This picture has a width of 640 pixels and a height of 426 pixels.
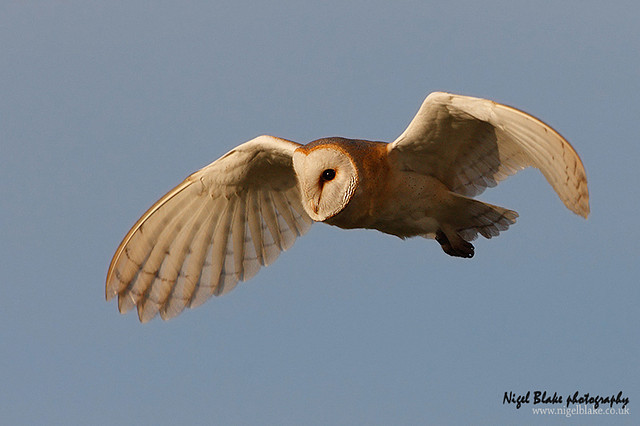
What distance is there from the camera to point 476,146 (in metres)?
8.79

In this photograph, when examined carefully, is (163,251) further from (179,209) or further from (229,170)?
(229,170)

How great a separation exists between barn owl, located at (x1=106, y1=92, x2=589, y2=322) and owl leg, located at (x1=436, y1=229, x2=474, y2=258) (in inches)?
0.5

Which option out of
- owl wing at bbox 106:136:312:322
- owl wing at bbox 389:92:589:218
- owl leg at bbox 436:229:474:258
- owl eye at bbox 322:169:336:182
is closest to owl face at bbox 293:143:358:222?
owl eye at bbox 322:169:336:182

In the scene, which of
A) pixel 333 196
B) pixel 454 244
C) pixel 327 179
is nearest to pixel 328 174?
pixel 327 179

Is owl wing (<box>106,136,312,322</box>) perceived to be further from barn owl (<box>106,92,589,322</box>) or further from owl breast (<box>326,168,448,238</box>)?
owl breast (<box>326,168,448,238</box>)

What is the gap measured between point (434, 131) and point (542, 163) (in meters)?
1.31

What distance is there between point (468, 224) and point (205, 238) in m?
2.71

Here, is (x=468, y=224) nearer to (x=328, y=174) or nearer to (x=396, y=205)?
(x=396, y=205)

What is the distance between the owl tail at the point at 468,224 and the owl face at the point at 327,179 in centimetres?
130

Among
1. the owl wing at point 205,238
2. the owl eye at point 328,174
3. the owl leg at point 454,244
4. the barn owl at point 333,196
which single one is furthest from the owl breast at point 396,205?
the owl wing at point 205,238

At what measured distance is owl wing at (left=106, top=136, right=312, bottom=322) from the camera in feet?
31.8

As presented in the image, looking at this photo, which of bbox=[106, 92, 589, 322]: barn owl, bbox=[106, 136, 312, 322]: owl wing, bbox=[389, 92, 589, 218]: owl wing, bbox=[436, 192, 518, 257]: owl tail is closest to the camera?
bbox=[389, 92, 589, 218]: owl wing

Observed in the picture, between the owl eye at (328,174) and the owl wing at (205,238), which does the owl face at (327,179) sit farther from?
the owl wing at (205,238)

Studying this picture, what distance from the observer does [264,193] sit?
32.4ft
